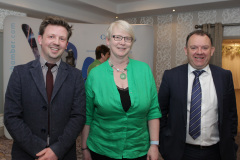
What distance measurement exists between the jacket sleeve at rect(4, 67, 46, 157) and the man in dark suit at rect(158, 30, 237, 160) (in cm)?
97

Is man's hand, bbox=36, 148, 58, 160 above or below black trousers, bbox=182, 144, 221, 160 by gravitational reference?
above

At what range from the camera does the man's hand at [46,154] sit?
1375 mm

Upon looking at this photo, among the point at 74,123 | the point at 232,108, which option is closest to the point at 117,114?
the point at 74,123

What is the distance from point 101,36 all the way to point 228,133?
378 cm

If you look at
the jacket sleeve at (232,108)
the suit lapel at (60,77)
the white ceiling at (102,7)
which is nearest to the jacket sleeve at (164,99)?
the jacket sleeve at (232,108)

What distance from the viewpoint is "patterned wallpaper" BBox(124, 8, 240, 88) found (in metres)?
5.42

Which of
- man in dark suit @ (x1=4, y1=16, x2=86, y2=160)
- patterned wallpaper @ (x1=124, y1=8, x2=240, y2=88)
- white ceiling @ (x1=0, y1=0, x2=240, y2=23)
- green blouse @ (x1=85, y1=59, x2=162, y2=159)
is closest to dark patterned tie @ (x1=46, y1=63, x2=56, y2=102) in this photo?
man in dark suit @ (x1=4, y1=16, x2=86, y2=160)

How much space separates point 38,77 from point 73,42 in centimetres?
357

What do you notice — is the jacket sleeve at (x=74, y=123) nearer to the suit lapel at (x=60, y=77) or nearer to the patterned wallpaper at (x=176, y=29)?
the suit lapel at (x=60, y=77)

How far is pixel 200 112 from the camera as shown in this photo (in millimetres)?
1690

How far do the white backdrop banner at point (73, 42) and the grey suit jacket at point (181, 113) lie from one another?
2848 millimetres

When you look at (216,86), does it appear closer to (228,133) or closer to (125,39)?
(228,133)

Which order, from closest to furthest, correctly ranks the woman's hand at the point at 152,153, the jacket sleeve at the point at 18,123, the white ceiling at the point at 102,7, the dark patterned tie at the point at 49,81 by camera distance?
the jacket sleeve at the point at 18,123 < the dark patterned tie at the point at 49,81 < the woman's hand at the point at 152,153 < the white ceiling at the point at 102,7

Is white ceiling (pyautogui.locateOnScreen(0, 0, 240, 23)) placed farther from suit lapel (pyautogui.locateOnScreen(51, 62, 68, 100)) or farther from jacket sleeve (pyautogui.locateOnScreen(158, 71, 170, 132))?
jacket sleeve (pyautogui.locateOnScreen(158, 71, 170, 132))
